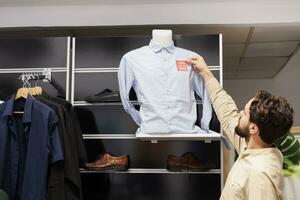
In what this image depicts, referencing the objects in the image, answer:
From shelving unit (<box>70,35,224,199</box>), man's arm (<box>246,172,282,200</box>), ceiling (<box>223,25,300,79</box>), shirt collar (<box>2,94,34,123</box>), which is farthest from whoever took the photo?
ceiling (<box>223,25,300,79</box>)

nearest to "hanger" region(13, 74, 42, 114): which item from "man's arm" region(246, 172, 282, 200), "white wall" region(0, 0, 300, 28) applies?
"white wall" region(0, 0, 300, 28)

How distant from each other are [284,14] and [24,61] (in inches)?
94.9

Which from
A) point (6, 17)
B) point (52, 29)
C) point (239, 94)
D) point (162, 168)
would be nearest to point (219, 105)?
point (162, 168)

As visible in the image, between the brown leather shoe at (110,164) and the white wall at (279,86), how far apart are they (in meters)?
3.88

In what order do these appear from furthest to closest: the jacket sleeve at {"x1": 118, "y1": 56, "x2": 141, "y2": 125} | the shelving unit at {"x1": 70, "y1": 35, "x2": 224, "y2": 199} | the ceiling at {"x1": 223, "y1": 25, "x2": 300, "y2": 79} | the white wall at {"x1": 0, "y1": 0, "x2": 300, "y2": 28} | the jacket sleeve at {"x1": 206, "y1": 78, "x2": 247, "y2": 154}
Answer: the ceiling at {"x1": 223, "y1": 25, "x2": 300, "y2": 79}
the white wall at {"x1": 0, "y1": 0, "x2": 300, "y2": 28}
the shelving unit at {"x1": 70, "y1": 35, "x2": 224, "y2": 199}
the jacket sleeve at {"x1": 118, "y1": 56, "x2": 141, "y2": 125}
the jacket sleeve at {"x1": 206, "y1": 78, "x2": 247, "y2": 154}

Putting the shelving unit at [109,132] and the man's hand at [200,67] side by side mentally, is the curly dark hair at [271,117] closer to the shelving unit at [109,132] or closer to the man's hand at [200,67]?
the man's hand at [200,67]

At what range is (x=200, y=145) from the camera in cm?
333

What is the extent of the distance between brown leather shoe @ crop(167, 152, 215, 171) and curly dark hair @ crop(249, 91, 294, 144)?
1127mm

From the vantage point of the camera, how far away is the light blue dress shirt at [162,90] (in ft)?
9.59

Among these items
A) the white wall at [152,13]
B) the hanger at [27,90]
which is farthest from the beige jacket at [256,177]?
the white wall at [152,13]

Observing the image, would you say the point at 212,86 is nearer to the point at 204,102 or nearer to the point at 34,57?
the point at 204,102

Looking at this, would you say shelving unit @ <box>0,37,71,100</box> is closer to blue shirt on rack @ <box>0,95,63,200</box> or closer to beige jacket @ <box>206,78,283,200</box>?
blue shirt on rack @ <box>0,95,63,200</box>

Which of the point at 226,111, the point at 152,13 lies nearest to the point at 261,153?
the point at 226,111

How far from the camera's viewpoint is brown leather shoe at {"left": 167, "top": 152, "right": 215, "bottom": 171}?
120 inches
